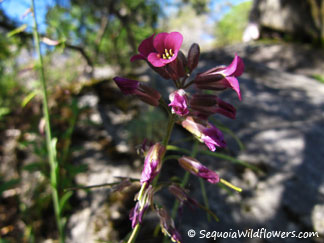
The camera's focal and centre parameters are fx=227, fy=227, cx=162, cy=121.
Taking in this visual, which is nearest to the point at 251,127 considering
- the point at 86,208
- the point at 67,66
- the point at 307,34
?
the point at 86,208

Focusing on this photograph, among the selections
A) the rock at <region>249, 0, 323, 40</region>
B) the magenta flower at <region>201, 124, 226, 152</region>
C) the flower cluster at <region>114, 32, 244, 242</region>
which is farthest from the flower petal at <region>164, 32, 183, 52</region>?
the rock at <region>249, 0, 323, 40</region>

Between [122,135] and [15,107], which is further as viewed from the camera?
[15,107]

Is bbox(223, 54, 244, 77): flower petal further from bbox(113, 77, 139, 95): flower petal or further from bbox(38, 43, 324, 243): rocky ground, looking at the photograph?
bbox(38, 43, 324, 243): rocky ground

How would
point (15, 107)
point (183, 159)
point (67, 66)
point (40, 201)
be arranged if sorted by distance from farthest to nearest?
point (67, 66), point (15, 107), point (40, 201), point (183, 159)

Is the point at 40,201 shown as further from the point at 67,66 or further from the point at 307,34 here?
the point at 307,34

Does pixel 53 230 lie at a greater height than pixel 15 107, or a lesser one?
lesser

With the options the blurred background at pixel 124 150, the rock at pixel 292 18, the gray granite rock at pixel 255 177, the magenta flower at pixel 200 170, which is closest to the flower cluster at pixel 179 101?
the magenta flower at pixel 200 170

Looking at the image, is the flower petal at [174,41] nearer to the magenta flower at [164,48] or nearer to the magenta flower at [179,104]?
the magenta flower at [164,48]
